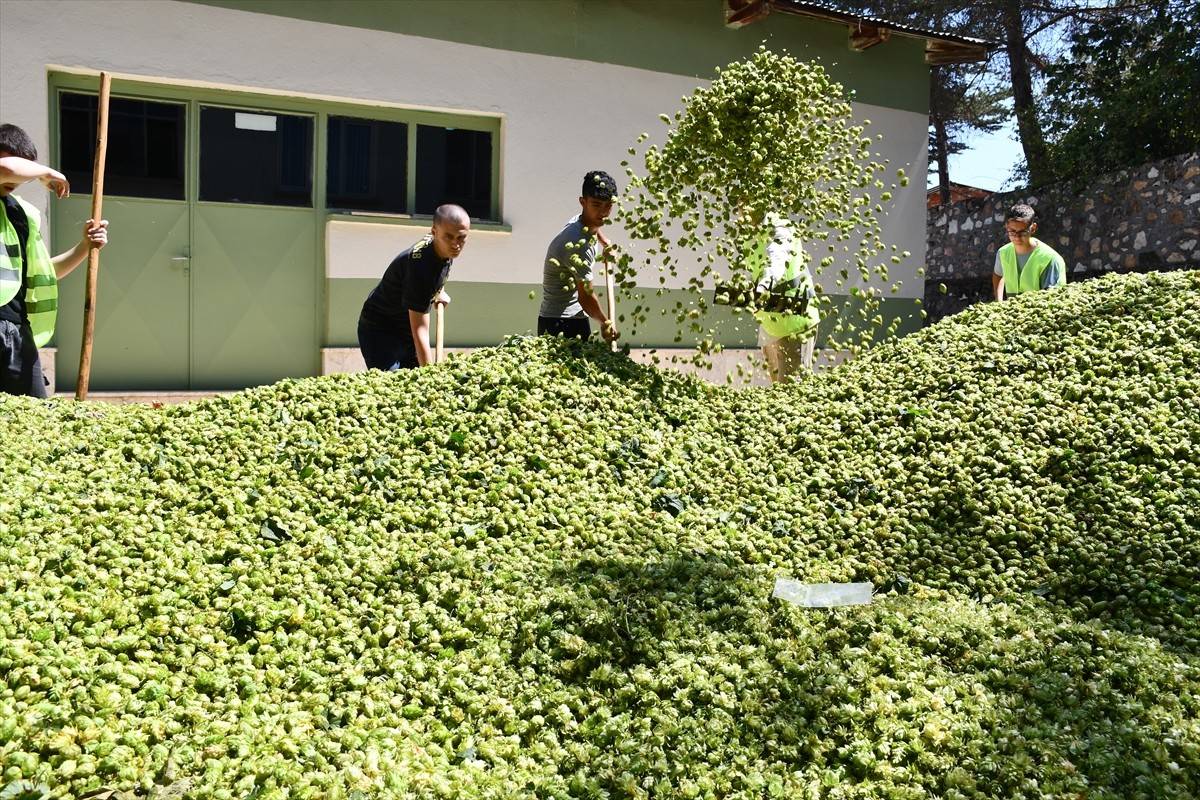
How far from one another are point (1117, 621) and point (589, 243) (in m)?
3.49

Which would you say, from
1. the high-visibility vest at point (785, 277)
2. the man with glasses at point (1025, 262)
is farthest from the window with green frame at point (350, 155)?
the man with glasses at point (1025, 262)

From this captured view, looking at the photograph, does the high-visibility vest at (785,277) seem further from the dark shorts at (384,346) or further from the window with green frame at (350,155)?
the window with green frame at (350,155)

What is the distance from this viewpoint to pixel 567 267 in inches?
233

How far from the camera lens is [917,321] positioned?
1176 centimetres

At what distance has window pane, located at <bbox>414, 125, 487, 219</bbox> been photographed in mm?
8672

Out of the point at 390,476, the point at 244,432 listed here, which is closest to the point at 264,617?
the point at 390,476

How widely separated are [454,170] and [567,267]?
334 centimetres

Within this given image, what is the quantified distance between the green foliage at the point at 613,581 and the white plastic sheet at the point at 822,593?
→ 78 mm

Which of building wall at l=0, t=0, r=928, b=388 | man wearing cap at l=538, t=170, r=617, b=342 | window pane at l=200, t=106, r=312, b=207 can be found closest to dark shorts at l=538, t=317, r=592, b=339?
man wearing cap at l=538, t=170, r=617, b=342

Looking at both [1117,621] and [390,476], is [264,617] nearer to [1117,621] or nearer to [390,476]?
[390,476]

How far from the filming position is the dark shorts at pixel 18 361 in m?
5.28

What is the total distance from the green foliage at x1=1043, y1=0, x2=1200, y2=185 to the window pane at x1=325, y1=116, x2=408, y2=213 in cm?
896

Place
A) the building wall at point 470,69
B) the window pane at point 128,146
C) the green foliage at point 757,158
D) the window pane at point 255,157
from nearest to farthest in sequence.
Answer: the green foliage at point 757,158 → the building wall at point 470,69 → the window pane at point 128,146 → the window pane at point 255,157

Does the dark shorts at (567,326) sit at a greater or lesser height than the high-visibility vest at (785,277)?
lesser
